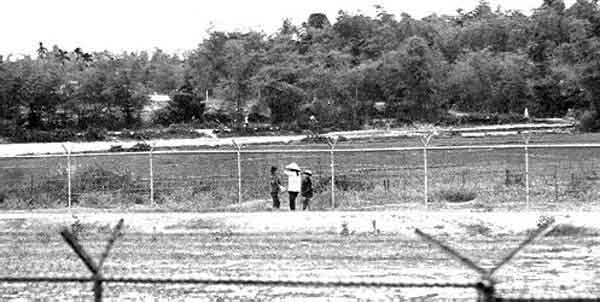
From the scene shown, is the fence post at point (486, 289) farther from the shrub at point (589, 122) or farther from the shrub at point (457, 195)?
the shrub at point (589, 122)

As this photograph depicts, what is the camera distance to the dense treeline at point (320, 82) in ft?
263

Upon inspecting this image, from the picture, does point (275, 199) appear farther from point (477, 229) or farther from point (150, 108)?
point (150, 108)

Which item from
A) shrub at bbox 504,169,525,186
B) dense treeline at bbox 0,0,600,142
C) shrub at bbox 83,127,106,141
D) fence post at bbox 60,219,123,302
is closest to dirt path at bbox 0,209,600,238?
shrub at bbox 504,169,525,186

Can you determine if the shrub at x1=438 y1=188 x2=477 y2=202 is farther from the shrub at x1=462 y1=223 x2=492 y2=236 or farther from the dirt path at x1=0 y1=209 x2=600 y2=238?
the shrub at x1=462 y1=223 x2=492 y2=236

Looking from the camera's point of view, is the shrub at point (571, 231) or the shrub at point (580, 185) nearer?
the shrub at point (571, 231)

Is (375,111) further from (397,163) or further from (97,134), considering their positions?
(397,163)

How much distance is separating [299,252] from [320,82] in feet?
254

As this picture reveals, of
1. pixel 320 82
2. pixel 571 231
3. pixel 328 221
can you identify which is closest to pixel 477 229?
pixel 571 231

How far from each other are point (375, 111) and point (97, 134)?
31.9 metres

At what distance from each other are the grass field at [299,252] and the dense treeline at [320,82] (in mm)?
50037

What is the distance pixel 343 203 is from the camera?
27422 mm

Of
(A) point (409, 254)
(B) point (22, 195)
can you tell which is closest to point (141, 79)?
(B) point (22, 195)

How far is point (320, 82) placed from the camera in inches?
3728

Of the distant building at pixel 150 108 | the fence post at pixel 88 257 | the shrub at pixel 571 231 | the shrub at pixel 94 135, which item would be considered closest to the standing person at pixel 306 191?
the shrub at pixel 571 231
